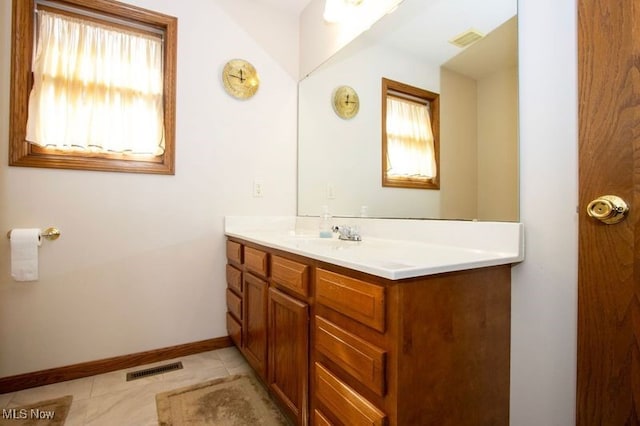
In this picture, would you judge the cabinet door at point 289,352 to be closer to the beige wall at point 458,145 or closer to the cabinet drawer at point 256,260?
the cabinet drawer at point 256,260

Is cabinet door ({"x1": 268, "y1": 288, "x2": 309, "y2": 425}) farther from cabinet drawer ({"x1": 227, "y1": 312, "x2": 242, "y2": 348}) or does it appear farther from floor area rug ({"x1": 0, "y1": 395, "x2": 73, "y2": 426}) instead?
floor area rug ({"x1": 0, "y1": 395, "x2": 73, "y2": 426})

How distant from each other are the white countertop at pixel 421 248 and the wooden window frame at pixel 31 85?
0.84 m

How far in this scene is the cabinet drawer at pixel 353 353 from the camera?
2.70 ft

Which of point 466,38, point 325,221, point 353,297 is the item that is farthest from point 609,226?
point 325,221

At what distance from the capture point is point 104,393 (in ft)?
5.23

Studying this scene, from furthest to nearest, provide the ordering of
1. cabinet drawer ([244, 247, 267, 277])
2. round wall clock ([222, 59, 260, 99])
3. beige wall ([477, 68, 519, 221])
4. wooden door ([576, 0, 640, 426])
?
round wall clock ([222, 59, 260, 99]) → cabinet drawer ([244, 247, 267, 277]) → beige wall ([477, 68, 519, 221]) → wooden door ([576, 0, 640, 426])

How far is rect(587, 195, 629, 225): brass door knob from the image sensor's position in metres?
0.79

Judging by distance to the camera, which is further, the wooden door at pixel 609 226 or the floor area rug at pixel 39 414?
the floor area rug at pixel 39 414

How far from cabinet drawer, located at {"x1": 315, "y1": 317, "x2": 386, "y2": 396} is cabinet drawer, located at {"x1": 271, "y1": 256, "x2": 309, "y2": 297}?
145mm

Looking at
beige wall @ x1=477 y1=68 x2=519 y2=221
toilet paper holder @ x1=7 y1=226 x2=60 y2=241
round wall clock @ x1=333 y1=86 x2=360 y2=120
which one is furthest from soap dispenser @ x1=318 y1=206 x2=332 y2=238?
toilet paper holder @ x1=7 y1=226 x2=60 y2=241

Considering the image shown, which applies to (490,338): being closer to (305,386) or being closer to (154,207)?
(305,386)

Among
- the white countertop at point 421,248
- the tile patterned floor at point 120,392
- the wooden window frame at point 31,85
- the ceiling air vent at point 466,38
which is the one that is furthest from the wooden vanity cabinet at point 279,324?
the ceiling air vent at point 466,38

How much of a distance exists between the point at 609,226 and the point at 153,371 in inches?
86.3

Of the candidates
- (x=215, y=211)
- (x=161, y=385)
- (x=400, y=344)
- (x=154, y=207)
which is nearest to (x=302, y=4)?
(x=215, y=211)
